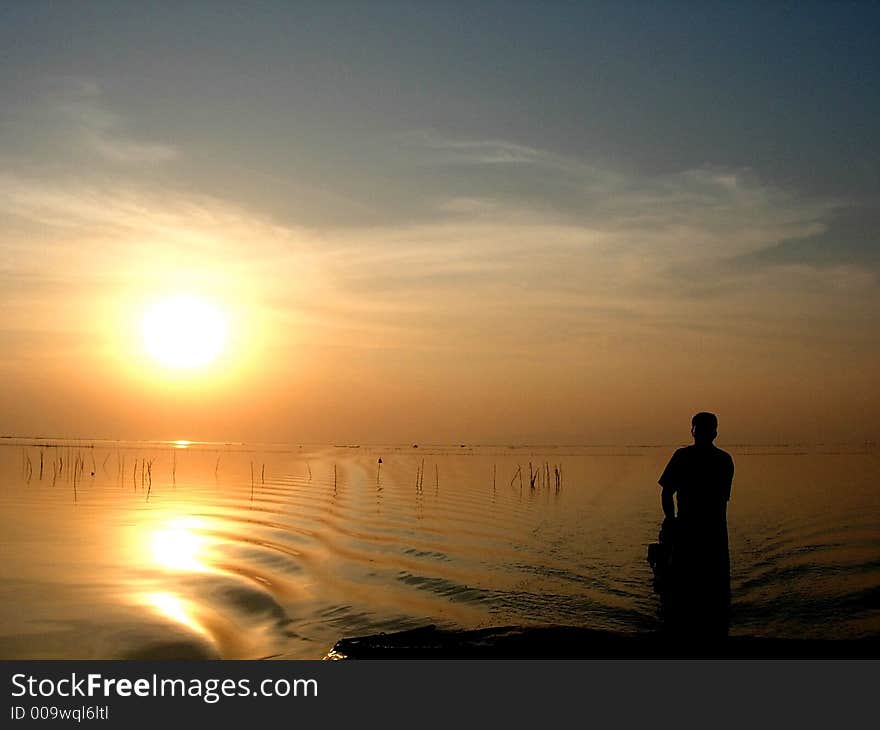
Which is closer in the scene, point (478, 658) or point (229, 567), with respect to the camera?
point (478, 658)

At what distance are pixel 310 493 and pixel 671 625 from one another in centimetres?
2378

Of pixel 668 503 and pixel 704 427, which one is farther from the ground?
pixel 704 427

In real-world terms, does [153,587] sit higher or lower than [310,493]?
lower

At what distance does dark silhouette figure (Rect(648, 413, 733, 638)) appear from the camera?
11.2 meters

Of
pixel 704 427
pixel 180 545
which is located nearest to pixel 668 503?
pixel 704 427

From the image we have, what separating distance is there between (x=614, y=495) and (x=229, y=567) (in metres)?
22.8

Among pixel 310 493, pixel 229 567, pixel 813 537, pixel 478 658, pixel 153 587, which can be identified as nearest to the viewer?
pixel 478 658

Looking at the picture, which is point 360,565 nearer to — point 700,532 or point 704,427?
point 700,532

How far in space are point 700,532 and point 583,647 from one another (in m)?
3.98

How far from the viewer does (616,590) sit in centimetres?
1568

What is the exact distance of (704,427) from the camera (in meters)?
11.0
